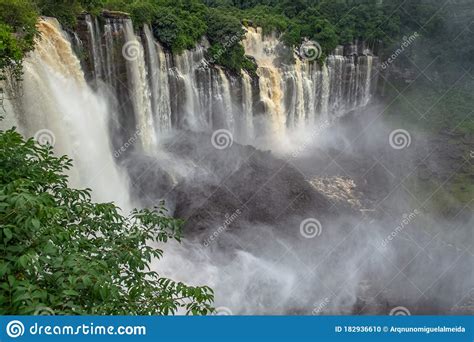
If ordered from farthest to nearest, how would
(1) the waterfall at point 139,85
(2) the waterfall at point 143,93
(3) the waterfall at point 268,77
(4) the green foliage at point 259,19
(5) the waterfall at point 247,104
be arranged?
(3) the waterfall at point 268,77, (5) the waterfall at point 247,104, (4) the green foliage at point 259,19, (1) the waterfall at point 139,85, (2) the waterfall at point 143,93

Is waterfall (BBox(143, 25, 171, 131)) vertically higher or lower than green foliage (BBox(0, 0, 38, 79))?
lower

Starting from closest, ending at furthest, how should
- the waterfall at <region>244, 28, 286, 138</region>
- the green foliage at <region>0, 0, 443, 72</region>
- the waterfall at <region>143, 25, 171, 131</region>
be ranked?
1. the green foliage at <region>0, 0, 443, 72</region>
2. the waterfall at <region>143, 25, 171, 131</region>
3. the waterfall at <region>244, 28, 286, 138</region>

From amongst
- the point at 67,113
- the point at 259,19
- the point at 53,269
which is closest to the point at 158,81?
the point at 67,113

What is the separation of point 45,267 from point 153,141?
1566cm

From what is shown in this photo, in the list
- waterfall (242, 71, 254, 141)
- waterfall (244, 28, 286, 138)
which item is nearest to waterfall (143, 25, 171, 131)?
waterfall (242, 71, 254, 141)

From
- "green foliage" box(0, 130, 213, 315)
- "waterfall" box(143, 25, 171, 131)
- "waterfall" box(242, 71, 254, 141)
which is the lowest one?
"waterfall" box(242, 71, 254, 141)

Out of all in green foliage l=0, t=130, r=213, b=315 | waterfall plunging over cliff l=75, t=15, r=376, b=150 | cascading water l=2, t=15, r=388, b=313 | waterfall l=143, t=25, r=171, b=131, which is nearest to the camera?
green foliage l=0, t=130, r=213, b=315

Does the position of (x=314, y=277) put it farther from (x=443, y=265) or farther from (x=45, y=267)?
(x=45, y=267)

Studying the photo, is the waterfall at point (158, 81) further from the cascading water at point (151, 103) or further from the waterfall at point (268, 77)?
the waterfall at point (268, 77)

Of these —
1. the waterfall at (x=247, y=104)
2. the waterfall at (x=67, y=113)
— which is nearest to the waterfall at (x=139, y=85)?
the waterfall at (x=67, y=113)

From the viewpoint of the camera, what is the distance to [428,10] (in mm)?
34406

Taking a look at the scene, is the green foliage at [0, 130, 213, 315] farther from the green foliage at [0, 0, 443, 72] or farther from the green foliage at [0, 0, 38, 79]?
the green foliage at [0, 0, 38, 79]

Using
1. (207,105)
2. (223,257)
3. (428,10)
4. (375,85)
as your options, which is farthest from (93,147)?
(428,10)

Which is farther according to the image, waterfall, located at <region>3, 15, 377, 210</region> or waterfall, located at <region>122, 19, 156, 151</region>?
waterfall, located at <region>122, 19, 156, 151</region>
